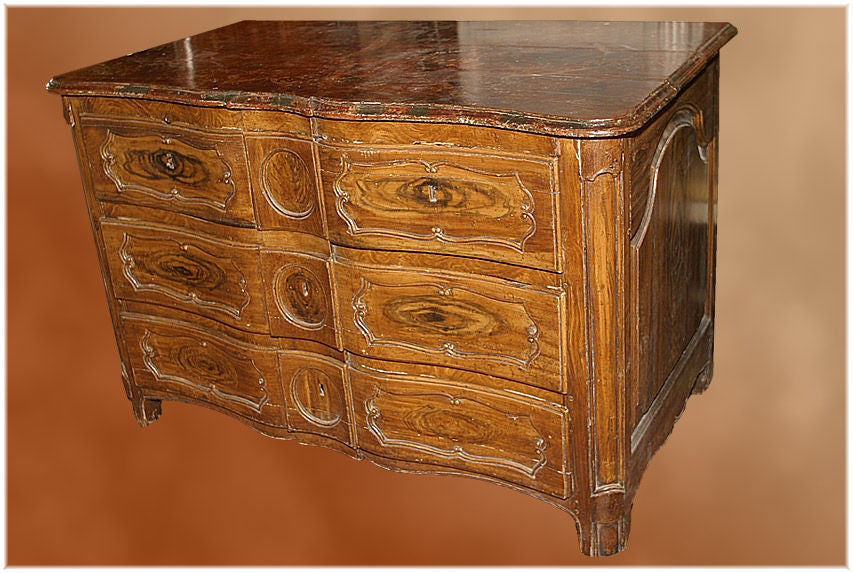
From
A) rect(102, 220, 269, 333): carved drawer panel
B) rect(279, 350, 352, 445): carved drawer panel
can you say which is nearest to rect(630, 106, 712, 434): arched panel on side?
rect(279, 350, 352, 445): carved drawer panel

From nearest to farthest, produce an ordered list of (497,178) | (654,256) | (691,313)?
1. (497,178)
2. (654,256)
3. (691,313)

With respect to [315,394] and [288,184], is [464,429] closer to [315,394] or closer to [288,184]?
[315,394]

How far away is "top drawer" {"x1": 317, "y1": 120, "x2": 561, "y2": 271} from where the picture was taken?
95.3 inches

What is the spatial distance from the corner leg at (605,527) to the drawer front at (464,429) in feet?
0.27

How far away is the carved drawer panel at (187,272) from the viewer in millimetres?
2949

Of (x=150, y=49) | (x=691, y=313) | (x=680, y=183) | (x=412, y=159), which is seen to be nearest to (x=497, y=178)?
(x=412, y=159)

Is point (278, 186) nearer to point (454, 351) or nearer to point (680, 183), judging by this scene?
point (454, 351)

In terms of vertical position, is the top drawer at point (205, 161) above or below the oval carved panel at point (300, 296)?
above

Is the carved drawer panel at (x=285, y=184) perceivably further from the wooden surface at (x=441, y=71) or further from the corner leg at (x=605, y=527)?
→ the corner leg at (x=605, y=527)

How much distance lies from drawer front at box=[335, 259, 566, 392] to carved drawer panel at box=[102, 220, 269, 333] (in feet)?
0.99

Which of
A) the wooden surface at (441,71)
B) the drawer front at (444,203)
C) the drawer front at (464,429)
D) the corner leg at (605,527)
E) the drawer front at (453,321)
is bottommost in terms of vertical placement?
the corner leg at (605,527)

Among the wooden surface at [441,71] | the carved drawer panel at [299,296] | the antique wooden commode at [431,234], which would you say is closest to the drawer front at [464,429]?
the antique wooden commode at [431,234]

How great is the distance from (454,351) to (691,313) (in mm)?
791

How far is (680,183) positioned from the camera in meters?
2.81
